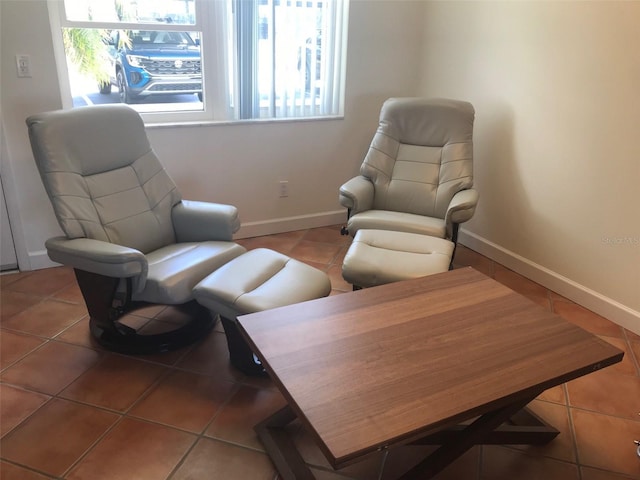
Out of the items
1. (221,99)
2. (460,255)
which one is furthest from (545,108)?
(221,99)

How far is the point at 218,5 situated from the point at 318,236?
167cm

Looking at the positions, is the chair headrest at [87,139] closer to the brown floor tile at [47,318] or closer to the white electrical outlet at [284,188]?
the brown floor tile at [47,318]

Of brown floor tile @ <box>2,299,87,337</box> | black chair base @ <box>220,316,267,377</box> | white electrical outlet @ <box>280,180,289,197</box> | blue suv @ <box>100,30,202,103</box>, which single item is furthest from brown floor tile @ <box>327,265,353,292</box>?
blue suv @ <box>100,30,202,103</box>

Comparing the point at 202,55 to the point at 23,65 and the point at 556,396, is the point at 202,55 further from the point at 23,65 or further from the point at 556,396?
the point at 556,396

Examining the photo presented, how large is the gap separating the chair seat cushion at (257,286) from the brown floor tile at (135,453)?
0.50 metres

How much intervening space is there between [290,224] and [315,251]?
1.39 feet

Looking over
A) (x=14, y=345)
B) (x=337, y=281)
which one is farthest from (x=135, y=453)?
(x=337, y=281)

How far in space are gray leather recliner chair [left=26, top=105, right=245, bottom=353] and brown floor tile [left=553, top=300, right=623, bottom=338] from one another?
1815 mm

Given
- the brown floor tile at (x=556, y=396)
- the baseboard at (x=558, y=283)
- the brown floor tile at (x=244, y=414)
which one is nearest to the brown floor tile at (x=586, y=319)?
the baseboard at (x=558, y=283)

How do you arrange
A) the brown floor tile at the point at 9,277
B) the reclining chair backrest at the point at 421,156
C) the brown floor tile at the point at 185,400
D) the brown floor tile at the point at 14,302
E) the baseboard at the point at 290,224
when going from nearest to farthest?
the brown floor tile at the point at 185,400, the brown floor tile at the point at 14,302, the brown floor tile at the point at 9,277, the reclining chair backrest at the point at 421,156, the baseboard at the point at 290,224

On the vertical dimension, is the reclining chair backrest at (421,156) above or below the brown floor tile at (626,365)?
above

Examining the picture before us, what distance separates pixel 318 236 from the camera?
3.67 m

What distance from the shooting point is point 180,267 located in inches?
86.2

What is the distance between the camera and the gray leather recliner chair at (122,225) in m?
2.10
